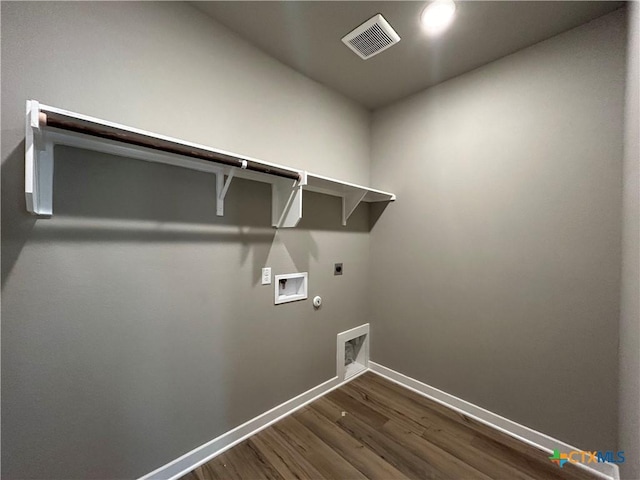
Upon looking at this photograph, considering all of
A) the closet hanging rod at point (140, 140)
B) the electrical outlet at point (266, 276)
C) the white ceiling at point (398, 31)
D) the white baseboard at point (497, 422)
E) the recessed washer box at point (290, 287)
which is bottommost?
the white baseboard at point (497, 422)

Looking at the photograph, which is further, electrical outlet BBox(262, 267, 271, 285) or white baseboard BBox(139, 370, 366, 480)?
electrical outlet BBox(262, 267, 271, 285)

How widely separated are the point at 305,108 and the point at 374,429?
8.33 feet

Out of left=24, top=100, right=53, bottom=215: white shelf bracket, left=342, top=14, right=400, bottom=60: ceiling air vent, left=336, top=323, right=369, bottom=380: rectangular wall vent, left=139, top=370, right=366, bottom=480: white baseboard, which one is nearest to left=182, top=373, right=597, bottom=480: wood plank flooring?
left=139, top=370, right=366, bottom=480: white baseboard

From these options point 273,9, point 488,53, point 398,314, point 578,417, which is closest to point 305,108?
point 273,9

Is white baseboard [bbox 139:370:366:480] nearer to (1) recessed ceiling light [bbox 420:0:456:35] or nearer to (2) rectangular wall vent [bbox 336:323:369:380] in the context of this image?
(2) rectangular wall vent [bbox 336:323:369:380]

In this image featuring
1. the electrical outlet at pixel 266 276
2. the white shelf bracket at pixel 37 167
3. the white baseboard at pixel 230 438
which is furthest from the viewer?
the electrical outlet at pixel 266 276

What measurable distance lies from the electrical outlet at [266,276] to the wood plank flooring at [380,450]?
1.06 metres

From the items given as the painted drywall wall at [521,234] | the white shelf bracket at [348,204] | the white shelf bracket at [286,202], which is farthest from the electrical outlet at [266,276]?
the painted drywall wall at [521,234]

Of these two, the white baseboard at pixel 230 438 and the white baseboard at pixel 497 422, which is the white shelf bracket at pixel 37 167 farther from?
the white baseboard at pixel 497 422

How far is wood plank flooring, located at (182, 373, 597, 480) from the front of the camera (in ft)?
4.74

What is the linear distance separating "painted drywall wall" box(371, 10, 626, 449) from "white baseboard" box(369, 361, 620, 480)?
0.05 meters

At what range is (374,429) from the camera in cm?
178

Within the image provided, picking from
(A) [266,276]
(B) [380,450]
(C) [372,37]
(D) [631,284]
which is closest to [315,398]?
(B) [380,450]

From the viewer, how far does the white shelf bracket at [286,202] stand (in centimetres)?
164
